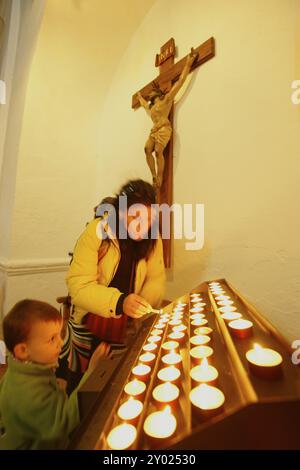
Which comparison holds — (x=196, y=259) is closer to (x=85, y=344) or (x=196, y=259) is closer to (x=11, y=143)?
(x=85, y=344)

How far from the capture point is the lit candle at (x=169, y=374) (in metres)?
0.47

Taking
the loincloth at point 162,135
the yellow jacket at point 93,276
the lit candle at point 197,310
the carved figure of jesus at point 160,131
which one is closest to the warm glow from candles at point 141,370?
the lit candle at point 197,310

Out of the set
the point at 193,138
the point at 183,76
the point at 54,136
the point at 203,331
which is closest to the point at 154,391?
the point at 203,331

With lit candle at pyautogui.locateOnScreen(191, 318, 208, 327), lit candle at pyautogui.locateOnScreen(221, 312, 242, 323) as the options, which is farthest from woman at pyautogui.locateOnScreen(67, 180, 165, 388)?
lit candle at pyautogui.locateOnScreen(221, 312, 242, 323)

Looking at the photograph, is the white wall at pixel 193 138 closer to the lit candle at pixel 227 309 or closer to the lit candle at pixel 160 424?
the lit candle at pixel 227 309

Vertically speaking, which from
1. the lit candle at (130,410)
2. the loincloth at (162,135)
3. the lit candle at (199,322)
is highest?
the loincloth at (162,135)

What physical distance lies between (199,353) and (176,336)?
0.44ft

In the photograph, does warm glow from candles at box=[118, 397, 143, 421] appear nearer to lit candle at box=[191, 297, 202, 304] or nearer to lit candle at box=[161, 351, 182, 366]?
lit candle at box=[161, 351, 182, 366]

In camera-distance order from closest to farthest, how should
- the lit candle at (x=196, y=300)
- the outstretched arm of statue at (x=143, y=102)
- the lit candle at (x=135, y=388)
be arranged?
the lit candle at (x=135, y=388) < the lit candle at (x=196, y=300) < the outstretched arm of statue at (x=143, y=102)

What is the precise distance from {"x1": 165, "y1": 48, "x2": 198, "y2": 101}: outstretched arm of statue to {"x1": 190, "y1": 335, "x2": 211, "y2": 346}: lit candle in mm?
1552

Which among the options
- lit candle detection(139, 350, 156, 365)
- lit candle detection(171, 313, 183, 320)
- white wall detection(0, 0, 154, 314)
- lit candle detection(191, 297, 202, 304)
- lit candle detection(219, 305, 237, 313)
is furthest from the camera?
white wall detection(0, 0, 154, 314)

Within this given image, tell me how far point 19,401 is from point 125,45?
2771mm

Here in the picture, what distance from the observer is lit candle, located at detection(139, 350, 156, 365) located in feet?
1.84

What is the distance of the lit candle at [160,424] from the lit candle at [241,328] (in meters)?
0.20
